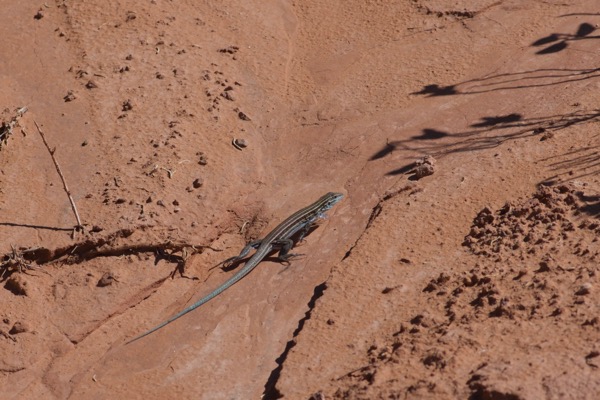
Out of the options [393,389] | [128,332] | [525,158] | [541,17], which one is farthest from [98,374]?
[541,17]

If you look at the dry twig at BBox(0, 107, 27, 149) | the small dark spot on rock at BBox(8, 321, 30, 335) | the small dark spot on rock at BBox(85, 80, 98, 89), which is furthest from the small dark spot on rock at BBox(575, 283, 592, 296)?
the dry twig at BBox(0, 107, 27, 149)

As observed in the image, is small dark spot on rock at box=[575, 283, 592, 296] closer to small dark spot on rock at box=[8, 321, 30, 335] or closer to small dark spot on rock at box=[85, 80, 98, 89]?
small dark spot on rock at box=[8, 321, 30, 335]

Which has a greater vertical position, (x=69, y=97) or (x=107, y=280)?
(x=69, y=97)

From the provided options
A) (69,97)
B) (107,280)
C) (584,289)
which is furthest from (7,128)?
(584,289)

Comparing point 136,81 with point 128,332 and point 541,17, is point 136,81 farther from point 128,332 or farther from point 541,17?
point 541,17

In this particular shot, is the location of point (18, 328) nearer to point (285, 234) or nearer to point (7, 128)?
point (7, 128)

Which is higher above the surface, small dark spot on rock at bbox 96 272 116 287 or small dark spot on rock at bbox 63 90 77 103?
small dark spot on rock at bbox 63 90 77 103

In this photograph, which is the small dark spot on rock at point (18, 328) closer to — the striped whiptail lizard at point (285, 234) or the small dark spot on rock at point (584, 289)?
the striped whiptail lizard at point (285, 234)

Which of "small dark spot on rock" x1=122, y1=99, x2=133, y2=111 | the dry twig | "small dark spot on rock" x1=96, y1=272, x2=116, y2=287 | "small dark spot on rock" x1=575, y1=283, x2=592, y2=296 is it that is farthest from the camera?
"small dark spot on rock" x1=122, y1=99, x2=133, y2=111

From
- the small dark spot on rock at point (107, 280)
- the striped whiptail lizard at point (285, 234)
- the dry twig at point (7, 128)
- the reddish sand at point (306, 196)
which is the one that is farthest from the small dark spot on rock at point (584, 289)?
the dry twig at point (7, 128)
